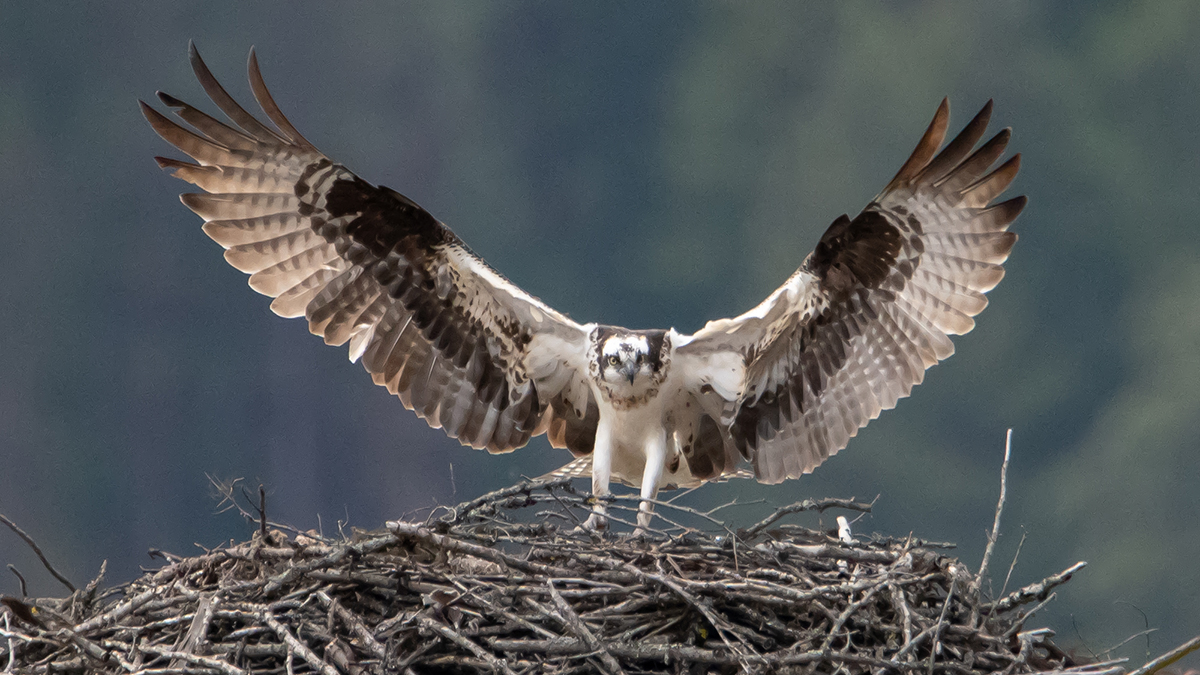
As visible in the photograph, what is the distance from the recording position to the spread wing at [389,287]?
4238 millimetres

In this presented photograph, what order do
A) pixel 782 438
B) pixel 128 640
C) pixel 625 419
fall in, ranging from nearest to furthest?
pixel 128 640 → pixel 625 419 → pixel 782 438

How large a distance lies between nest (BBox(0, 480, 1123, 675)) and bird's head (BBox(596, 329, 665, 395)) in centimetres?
86

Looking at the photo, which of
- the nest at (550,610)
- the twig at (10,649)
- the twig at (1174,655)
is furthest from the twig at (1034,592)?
the twig at (10,649)

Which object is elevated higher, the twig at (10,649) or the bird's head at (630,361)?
the bird's head at (630,361)

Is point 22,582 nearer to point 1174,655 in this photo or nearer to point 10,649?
point 10,649

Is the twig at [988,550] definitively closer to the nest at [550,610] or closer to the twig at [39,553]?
the nest at [550,610]

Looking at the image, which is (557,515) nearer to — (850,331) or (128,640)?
(128,640)

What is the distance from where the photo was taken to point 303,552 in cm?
312

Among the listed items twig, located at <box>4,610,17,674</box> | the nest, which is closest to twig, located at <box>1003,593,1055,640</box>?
the nest

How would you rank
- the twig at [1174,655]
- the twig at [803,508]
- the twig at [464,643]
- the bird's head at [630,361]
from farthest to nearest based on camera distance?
the bird's head at [630,361] < the twig at [803,508] < the twig at [464,643] < the twig at [1174,655]

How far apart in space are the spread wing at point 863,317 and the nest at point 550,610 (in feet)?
3.71

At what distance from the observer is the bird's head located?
3961 mm

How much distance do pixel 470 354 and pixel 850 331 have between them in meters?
1.50

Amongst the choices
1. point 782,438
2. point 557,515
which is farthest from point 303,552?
point 782,438
